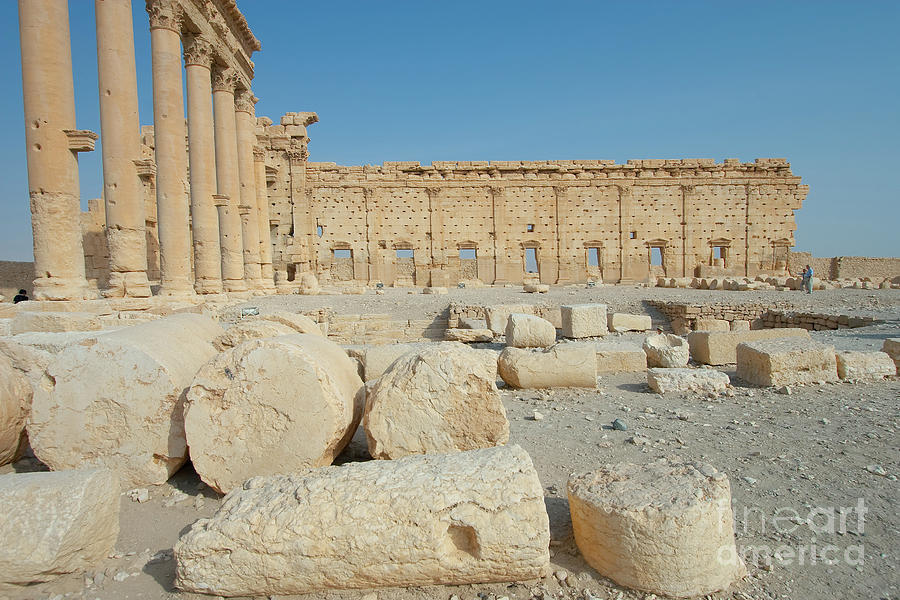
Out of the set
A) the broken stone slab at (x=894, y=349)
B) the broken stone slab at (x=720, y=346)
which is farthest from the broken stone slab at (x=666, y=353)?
the broken stone slab at (x=894, y=349)

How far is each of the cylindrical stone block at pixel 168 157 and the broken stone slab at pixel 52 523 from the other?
403 inches

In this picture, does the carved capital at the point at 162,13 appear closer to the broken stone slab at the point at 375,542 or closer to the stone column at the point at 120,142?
the stone column at the point at 120,142

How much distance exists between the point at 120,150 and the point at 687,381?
37.9 feet

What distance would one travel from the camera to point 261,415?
10.2ft

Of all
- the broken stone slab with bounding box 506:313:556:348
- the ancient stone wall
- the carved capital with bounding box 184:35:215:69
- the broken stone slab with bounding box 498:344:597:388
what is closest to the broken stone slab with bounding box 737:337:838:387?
the broken stone slab with bounding box 498:344:597:388

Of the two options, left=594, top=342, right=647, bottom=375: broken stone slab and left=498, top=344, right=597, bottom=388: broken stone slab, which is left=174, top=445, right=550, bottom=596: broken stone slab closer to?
left=498, top=344, right=597, bottom=388: broken stone slab

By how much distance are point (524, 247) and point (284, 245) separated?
12.5 meters

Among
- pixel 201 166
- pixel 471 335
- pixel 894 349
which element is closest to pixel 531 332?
pixel 471 335

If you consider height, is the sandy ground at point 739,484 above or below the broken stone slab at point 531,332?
below

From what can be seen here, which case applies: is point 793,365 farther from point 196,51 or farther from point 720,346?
point 196,51

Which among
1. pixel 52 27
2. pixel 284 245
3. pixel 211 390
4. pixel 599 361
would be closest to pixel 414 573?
pixel 211 390

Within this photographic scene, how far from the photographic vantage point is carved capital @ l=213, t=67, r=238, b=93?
49.3 ft

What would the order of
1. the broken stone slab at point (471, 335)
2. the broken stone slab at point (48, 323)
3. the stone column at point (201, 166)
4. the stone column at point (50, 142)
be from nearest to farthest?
the broken stone slab at point (48, 323) < the stone column at point (50, 142) < the broken stone slab at point (471, 335) < the stone column at point (201, 166)

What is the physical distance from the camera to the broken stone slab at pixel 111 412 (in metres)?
3.28
